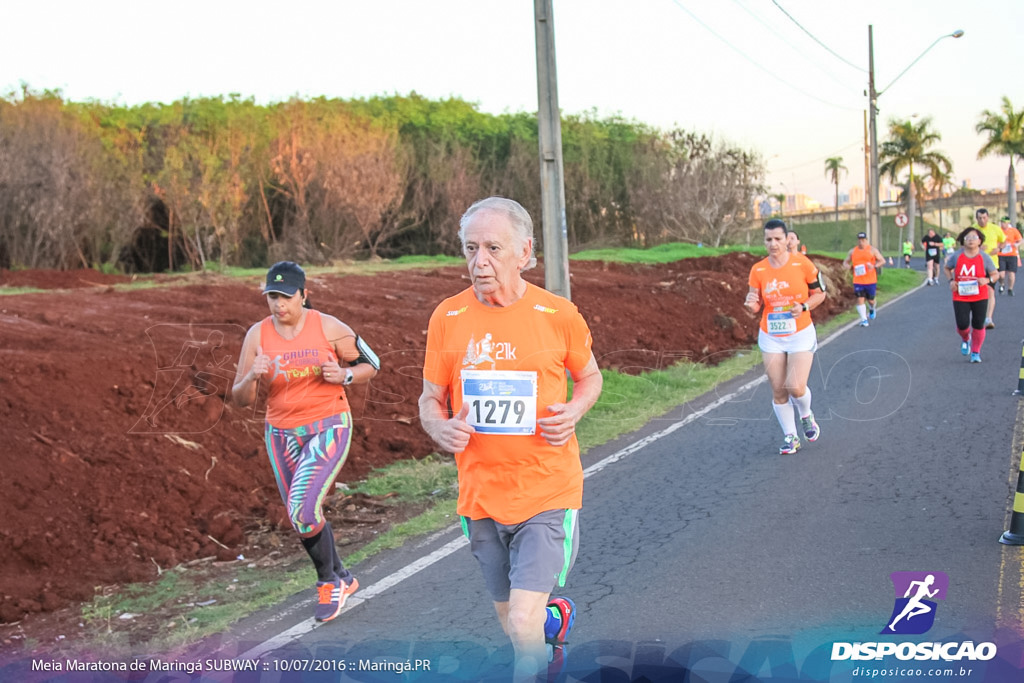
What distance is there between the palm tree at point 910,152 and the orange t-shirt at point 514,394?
3000 inches

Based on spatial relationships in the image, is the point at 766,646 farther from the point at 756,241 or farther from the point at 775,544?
the point at 756,241

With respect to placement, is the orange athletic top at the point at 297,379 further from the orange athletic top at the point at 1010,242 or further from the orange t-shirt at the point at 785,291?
the orange athletic top at the point at 1010,242

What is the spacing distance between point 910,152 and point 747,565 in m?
75.3

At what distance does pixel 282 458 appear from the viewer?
6.02 m

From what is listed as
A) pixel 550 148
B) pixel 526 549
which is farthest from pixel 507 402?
pixel 550 148

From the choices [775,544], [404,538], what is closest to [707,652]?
[775,544]

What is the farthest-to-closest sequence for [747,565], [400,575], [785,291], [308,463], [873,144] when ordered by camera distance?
[873,144] → [785,291] → [400,575] → [747,565] → [308,463]

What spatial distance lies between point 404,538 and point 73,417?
3528 mm

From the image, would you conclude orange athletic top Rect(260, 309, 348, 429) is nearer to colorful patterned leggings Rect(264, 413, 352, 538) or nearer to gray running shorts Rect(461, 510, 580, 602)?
colorful patterned leggings Rect(264, 413, 352, 538)

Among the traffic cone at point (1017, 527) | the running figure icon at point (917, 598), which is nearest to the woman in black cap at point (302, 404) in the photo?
the running figure icon at point (917, 598)

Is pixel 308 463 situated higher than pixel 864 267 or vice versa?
pixel 864 267

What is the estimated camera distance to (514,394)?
3973mm

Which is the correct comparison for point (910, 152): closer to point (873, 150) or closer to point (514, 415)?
point (873, 150)

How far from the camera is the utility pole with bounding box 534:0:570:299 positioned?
39.7ft
